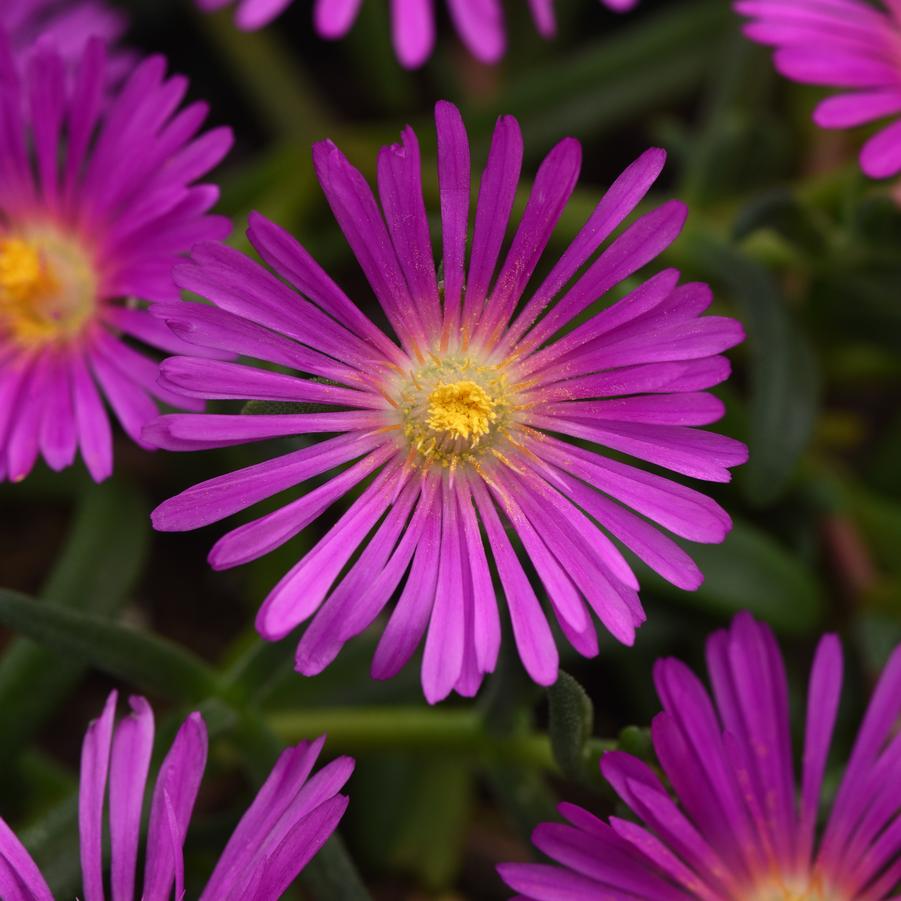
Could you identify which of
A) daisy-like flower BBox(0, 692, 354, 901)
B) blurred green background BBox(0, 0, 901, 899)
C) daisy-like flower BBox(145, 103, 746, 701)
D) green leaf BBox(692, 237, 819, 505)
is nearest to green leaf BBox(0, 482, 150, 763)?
blurred green background BBox(0, 0, 901, 899)

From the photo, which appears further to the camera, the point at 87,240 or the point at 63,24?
the point at 63,24

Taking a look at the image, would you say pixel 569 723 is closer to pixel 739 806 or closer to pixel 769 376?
pixel 739 806

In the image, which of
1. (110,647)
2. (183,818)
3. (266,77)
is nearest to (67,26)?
(266,77)

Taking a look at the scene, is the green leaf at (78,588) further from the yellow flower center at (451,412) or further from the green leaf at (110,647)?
the yellow flower center at (451,412)

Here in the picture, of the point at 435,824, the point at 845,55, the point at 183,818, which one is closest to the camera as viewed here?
the point at 183,818

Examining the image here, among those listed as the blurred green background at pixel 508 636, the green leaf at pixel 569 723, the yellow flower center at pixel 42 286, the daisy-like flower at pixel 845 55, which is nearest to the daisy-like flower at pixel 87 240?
the yellow flower center at pixel 42 286

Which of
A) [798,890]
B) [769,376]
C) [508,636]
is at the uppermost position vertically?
[769,376]

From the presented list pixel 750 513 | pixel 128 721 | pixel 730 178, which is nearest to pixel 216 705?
pixel 128 721

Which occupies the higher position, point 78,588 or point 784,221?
point 784,221
